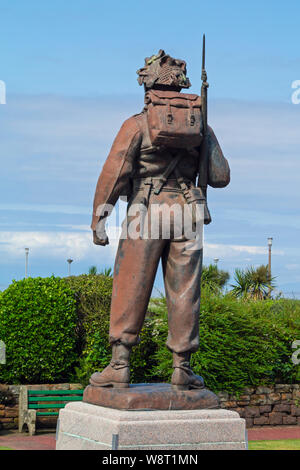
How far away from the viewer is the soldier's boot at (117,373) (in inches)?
261

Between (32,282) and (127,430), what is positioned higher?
(32,282)

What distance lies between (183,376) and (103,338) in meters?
6.77

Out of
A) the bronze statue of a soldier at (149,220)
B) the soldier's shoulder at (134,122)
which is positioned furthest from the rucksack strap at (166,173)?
the soldier's shoulder at (134,122)

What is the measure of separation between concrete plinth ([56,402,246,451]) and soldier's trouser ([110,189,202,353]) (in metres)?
0.64

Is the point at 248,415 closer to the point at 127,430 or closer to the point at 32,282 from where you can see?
the point at 32,282

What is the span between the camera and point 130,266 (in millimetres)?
6727

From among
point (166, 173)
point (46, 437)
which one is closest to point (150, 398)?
point (166, 173)

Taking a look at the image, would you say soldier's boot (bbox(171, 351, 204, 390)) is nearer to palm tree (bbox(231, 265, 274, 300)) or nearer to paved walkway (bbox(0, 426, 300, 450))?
paved walkway (bbox(0, 426, 300, 450))

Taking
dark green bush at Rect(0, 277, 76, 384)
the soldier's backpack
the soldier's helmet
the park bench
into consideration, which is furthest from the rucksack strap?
dark green bush at Rect(0, 277, 76, 384)

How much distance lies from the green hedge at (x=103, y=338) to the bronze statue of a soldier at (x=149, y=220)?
20.7 feet

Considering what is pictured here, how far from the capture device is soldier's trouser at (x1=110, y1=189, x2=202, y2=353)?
264 inches
